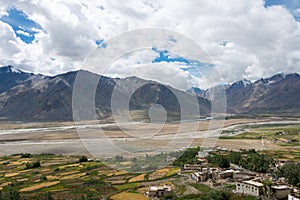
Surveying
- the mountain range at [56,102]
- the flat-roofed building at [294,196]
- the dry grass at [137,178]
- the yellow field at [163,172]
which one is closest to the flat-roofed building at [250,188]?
the flat-roofed building at [294,196]

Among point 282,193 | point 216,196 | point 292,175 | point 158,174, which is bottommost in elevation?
point 282,193

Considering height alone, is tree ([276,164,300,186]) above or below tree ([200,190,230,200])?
above

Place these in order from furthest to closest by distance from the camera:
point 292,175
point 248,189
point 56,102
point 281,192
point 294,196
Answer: point 56,102, point 292,175, point 248,189, point 281,192, point 294,196

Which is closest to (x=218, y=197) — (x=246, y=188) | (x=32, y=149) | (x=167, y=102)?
(x=246, y=188)

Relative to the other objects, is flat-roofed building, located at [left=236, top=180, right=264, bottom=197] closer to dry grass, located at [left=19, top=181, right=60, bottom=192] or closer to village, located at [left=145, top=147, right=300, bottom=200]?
village, located at [left=145, top=147, right=300, bottom=200]

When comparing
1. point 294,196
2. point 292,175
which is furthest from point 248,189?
point 292,175

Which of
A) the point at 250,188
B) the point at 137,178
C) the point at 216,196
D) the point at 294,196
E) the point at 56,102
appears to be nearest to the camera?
the point at 294,196

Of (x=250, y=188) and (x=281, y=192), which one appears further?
(x=250, y=188)

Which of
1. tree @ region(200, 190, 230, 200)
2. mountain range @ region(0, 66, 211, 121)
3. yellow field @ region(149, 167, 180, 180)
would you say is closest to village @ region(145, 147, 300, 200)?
yellow field @ region(149, 167, 180, 180)

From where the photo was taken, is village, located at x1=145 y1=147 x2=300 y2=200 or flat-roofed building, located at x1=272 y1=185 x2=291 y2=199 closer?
flat-roofed building, located at x1=272 y1=185 x2=291 y2=199

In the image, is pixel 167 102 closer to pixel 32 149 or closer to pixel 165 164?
pixel 32 149

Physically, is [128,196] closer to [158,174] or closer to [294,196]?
[158,174]
